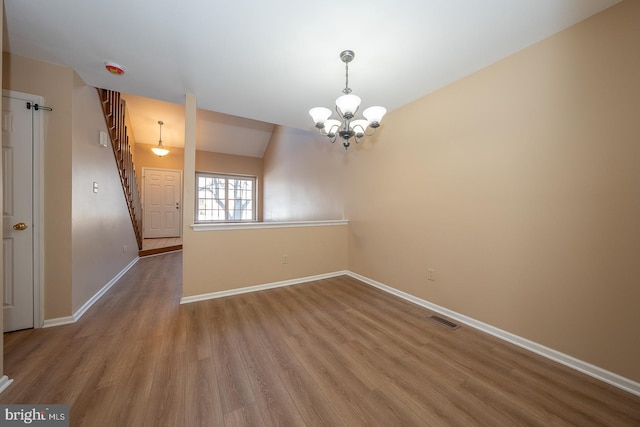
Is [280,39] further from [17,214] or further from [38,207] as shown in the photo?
[17,214]

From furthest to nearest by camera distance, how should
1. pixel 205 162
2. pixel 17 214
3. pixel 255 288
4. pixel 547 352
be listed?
1. pixel 205 162
2. pixel 255 288
3. pixel 17 214
4. pixel 547 352

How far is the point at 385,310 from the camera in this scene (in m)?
2.43

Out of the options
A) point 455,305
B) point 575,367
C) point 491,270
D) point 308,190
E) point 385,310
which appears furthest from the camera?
point 308,190

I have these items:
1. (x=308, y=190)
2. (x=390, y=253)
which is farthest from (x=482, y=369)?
(x=308, y=190)

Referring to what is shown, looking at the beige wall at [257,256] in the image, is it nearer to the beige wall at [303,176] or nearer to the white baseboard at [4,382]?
the beige wall at [303,176]

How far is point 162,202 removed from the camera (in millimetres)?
6129

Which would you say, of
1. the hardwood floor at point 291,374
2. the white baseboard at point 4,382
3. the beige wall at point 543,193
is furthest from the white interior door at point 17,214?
the beige wall at point 543,193

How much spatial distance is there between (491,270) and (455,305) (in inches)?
20.2

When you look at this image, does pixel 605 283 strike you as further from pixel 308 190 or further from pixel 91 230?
pixel 91 230

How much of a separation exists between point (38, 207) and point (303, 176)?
3713mm

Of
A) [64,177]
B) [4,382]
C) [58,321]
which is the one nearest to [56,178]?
[64,177]

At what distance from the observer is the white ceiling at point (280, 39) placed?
1.47 metres

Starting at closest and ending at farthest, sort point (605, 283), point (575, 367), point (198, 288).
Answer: point (605, 283)
point (575, 367)
point (198, 288)

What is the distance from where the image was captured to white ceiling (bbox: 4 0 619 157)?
147cm
